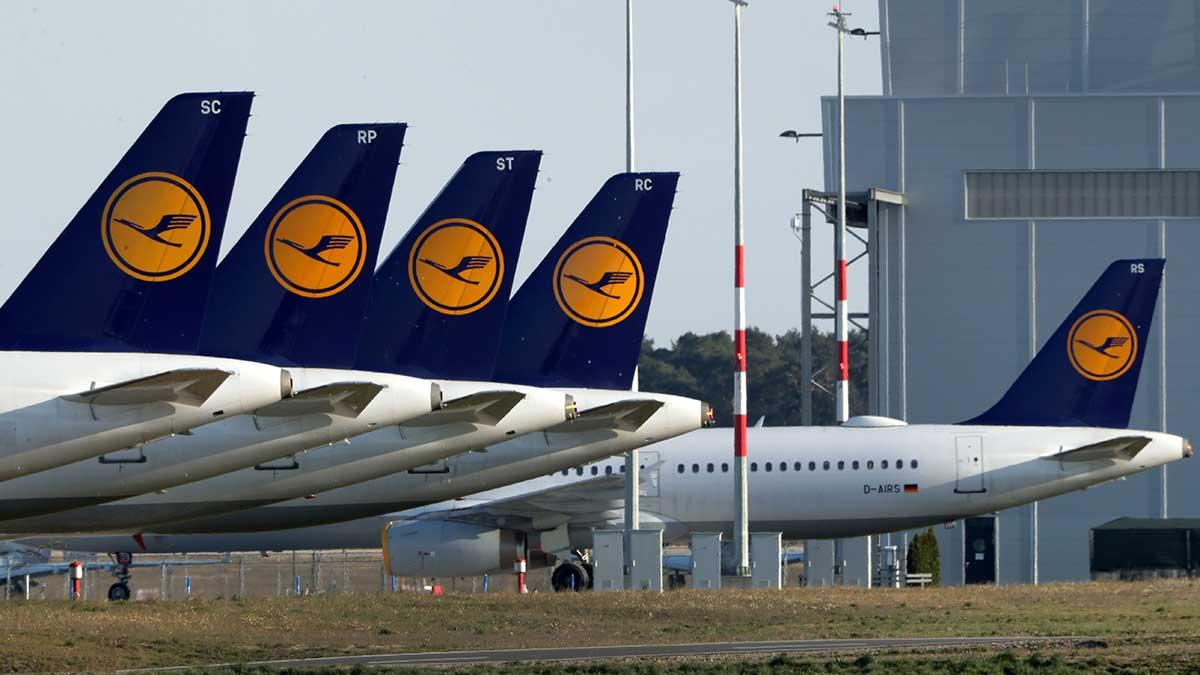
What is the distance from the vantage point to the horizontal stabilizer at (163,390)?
21703 mm

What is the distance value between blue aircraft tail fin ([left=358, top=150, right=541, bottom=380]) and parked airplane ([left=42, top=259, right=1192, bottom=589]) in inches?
430

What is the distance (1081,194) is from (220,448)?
38.6 metres

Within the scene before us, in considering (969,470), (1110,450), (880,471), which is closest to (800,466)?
(880,471)

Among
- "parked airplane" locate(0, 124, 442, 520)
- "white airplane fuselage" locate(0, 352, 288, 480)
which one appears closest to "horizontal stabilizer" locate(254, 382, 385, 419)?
"parked airplane" locate(0, 124, 442, 520)

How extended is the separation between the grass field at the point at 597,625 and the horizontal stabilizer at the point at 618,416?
293 centimetres

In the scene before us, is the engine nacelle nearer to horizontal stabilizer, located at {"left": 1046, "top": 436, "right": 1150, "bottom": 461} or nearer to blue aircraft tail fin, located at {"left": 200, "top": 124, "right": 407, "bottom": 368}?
horizontal stabilizer, located at {"left": 1046, "top": 436, "right": 1150, "bottom": 461}

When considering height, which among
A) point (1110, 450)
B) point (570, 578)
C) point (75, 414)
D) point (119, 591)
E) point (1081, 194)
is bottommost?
point (119, 591)

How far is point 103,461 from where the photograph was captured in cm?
2514

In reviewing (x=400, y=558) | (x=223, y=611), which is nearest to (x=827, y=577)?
(x=400, y=558)

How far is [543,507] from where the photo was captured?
4075cm

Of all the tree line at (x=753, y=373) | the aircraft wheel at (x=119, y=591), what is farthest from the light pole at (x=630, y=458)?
the tree line at (x=753, y=373)

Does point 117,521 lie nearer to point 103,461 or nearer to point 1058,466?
point 103,461

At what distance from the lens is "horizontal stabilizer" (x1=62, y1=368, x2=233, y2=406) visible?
854 inches

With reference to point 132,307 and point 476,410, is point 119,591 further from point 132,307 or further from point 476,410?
point 132,307
